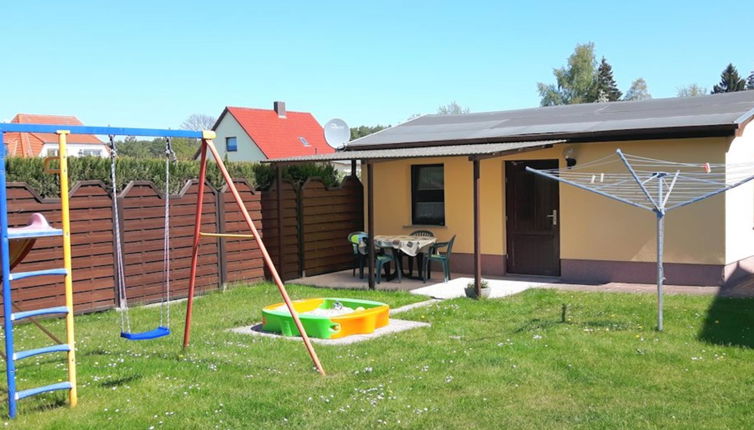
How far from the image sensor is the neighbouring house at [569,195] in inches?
451

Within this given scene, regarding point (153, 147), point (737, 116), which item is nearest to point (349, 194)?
point (737, 116)

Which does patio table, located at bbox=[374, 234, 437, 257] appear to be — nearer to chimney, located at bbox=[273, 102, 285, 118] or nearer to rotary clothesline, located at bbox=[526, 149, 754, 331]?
rotary clothesline, located at bbox=[526, 149, 754, 331]

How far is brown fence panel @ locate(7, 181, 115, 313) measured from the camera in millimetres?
9617

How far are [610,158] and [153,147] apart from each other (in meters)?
53.7

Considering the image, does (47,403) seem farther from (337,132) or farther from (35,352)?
(337,132)

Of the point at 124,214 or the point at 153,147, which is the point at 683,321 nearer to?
the point at 124,214

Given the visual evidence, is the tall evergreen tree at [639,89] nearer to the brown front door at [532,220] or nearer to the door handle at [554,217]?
the brown front door at [532,220]

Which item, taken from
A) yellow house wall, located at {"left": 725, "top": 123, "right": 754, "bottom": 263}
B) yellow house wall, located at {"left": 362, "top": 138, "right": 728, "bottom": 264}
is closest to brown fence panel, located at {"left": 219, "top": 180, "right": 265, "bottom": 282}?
yellow house wall, located at {"left": 362, "top": 138, "right": 728, "bottom": 264}

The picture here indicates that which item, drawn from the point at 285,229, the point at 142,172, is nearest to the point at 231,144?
the point at 285,229

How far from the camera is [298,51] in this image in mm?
23766

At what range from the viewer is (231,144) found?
42.8 metres

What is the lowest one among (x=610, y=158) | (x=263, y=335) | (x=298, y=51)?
(x=263, y=335)

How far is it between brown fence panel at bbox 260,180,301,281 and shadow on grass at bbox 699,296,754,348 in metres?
7.47

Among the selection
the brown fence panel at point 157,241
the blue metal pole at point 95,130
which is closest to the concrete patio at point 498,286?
the brown fence panel at point 157,241
